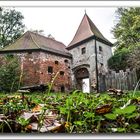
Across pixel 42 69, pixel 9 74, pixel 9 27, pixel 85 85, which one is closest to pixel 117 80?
pixel 85 85

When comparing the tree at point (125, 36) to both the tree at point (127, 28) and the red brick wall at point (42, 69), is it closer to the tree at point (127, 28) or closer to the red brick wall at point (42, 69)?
the tree at point (127, 28)

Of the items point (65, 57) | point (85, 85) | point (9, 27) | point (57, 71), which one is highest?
point (9, 27)

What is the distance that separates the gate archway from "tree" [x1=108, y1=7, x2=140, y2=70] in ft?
0.79

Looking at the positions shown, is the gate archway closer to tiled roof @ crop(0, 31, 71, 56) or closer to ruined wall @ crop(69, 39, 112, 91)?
ruined wall @ crop(69, 39, 112, 91)

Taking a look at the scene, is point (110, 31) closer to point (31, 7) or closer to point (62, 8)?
point (62, 8)

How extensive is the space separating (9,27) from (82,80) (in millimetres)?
763

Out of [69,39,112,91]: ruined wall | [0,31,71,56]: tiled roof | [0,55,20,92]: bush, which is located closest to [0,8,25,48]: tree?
[0,31,71,56]: tiled roof

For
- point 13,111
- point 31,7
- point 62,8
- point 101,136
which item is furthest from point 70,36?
point 101,136

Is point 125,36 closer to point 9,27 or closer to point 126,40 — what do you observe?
point 126,40

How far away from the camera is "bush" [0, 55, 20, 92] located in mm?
1921

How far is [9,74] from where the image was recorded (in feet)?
6.41

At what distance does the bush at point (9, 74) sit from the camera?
6.30 feet

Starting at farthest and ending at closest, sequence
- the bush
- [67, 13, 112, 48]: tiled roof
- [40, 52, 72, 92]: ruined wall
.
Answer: [40, 52, 72, 92]: ruined wall
[67, 13, 112, 48]: tiled roof
the bush

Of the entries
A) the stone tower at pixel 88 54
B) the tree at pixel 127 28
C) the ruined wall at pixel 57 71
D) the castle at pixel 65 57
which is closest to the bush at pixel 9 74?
the castle at pixel 65 57
